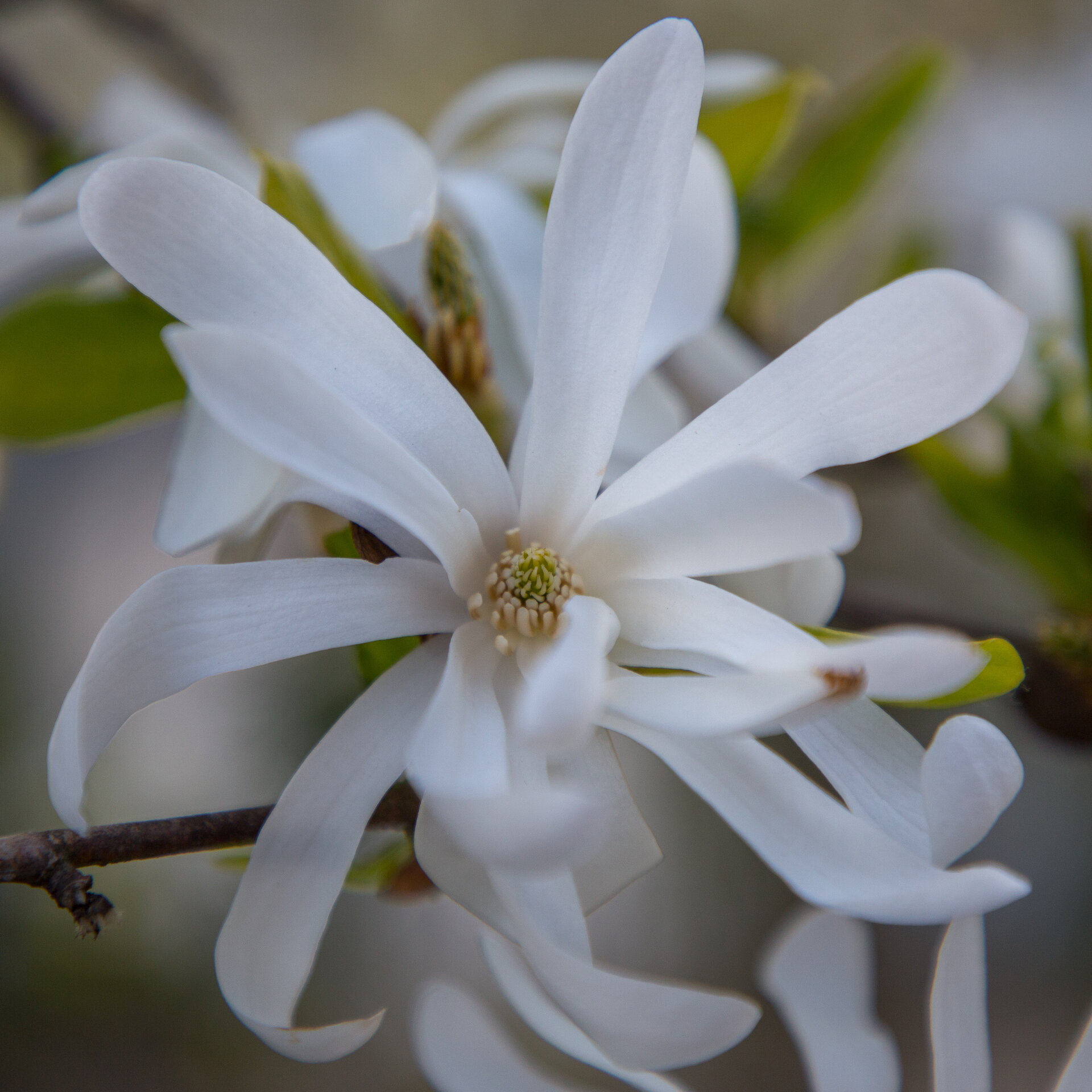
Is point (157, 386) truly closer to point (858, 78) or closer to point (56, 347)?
point (56, 347)

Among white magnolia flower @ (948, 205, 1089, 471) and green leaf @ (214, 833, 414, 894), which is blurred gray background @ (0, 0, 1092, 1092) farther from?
green leaf @ (214, 833, 414, 894)

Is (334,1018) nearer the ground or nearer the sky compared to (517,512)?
nearer the ground

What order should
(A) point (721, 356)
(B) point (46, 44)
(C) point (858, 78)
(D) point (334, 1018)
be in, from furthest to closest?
(C) point (858, 78) → (B) point (46, 44) → (D) point (334, 1018) → (A) point (721, 356)

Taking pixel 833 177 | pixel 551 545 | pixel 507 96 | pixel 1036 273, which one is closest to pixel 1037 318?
pixel 1036 273

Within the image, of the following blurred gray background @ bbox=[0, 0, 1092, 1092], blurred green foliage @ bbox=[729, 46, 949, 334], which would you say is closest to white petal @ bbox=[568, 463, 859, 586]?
blurred green foliage @ bbox=[729, 46, 949, 334]

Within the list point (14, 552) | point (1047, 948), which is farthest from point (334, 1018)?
point (1047, 948)

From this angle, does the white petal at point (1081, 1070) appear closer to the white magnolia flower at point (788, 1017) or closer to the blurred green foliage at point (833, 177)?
the white magnolia flower at point (788, 1017)

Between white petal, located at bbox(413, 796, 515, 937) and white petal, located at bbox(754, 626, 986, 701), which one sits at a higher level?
white petal, located at bbox(754, 626, 986, 701)
